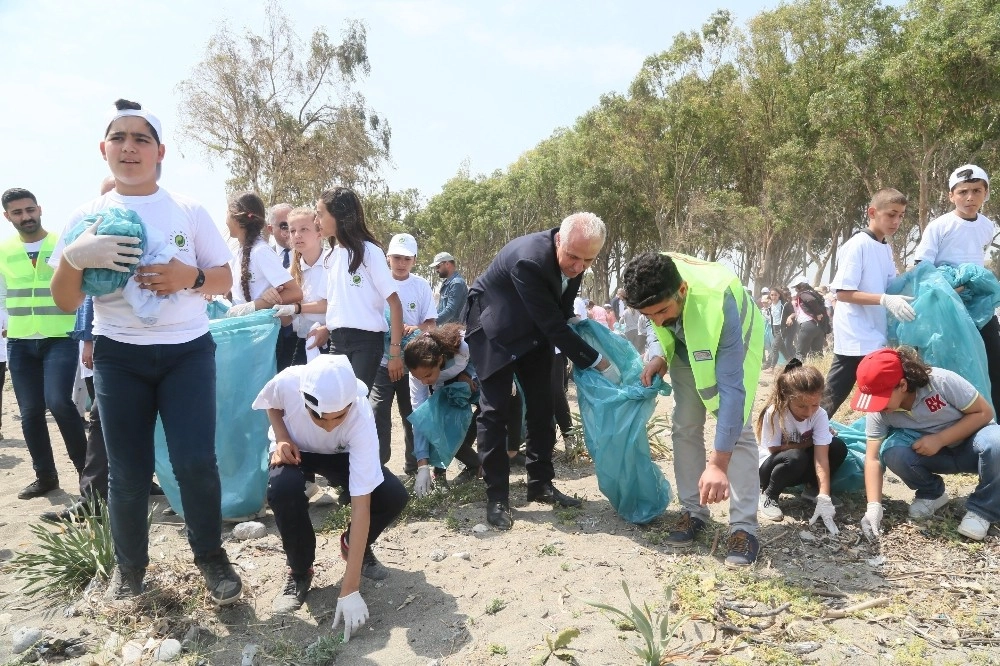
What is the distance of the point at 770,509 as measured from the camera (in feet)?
11.4

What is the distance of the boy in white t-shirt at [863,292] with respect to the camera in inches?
151

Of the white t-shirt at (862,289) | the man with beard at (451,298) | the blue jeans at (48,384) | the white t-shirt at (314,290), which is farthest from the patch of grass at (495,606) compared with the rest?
the man with beard at (451,298)

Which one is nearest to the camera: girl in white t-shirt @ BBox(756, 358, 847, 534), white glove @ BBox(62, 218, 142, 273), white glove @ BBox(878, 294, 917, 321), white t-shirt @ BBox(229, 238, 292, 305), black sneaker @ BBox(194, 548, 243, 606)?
white glove @ BBox(62, 218, 142, 273)

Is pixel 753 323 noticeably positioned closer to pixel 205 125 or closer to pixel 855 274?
pixel 855 274

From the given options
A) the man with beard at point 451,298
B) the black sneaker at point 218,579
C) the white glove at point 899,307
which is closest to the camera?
the black sneaker at point 218,579

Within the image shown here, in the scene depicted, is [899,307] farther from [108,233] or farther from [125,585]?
[125,585]

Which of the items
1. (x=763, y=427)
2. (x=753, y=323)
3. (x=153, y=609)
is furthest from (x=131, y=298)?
(x=763, y=427)

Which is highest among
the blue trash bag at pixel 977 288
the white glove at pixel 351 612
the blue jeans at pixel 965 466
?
the blue trash bag at pixel 977 288

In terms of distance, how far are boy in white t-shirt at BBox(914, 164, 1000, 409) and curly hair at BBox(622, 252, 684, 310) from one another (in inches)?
86.8

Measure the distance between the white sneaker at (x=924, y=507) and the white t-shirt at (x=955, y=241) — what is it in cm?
150

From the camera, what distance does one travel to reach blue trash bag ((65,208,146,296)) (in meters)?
2.17

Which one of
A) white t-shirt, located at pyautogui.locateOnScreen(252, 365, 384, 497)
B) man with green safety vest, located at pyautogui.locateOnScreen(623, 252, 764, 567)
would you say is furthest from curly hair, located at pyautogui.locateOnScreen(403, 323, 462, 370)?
man with green safety vest, located at pyautogui.locateOnScreen(623, 252, 764, 567)

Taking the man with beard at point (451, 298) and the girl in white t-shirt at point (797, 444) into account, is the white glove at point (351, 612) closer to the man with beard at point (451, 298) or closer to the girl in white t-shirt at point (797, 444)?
the girl in white t-shirt at point (797, 444)

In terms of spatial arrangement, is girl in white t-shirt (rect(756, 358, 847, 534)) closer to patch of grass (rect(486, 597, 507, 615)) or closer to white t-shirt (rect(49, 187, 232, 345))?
patch of grass (rect(486, 597, 507, 615))
